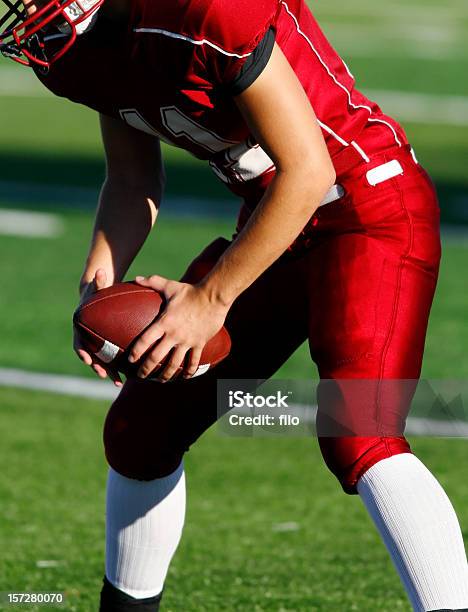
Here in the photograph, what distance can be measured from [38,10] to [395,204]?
91 centimetres

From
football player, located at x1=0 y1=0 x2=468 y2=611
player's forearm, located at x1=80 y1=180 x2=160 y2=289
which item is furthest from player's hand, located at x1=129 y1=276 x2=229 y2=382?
player's forearm, located at x1=80 y1=180 x2=160 y2=289

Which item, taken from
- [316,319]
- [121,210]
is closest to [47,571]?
[121,210]

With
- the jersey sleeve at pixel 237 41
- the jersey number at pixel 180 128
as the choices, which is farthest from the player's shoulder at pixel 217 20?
the jersey number at pixel 180 128

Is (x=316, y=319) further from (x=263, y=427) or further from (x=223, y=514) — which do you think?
(x=223, y=514)

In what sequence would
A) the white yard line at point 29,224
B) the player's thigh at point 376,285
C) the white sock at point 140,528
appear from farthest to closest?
1. the white yard line at point 29,224
2. the white sock at point 140,528
3. the player's thigh at point 376,285

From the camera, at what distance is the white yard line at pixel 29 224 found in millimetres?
10203

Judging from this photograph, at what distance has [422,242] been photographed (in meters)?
2.97

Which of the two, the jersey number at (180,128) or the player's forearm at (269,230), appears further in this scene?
the jersey number at (180,128)

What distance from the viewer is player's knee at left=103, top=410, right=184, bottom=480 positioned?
3.15 metres

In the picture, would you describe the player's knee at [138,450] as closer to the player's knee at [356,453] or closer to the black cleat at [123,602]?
the black cleat at [123,602]

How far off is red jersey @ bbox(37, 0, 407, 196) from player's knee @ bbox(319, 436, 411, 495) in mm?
654

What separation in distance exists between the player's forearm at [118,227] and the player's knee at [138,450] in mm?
391

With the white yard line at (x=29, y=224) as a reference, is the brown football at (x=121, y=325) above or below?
above

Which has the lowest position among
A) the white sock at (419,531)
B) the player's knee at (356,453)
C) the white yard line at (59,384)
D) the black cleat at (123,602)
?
the white yard line at (59,384)
